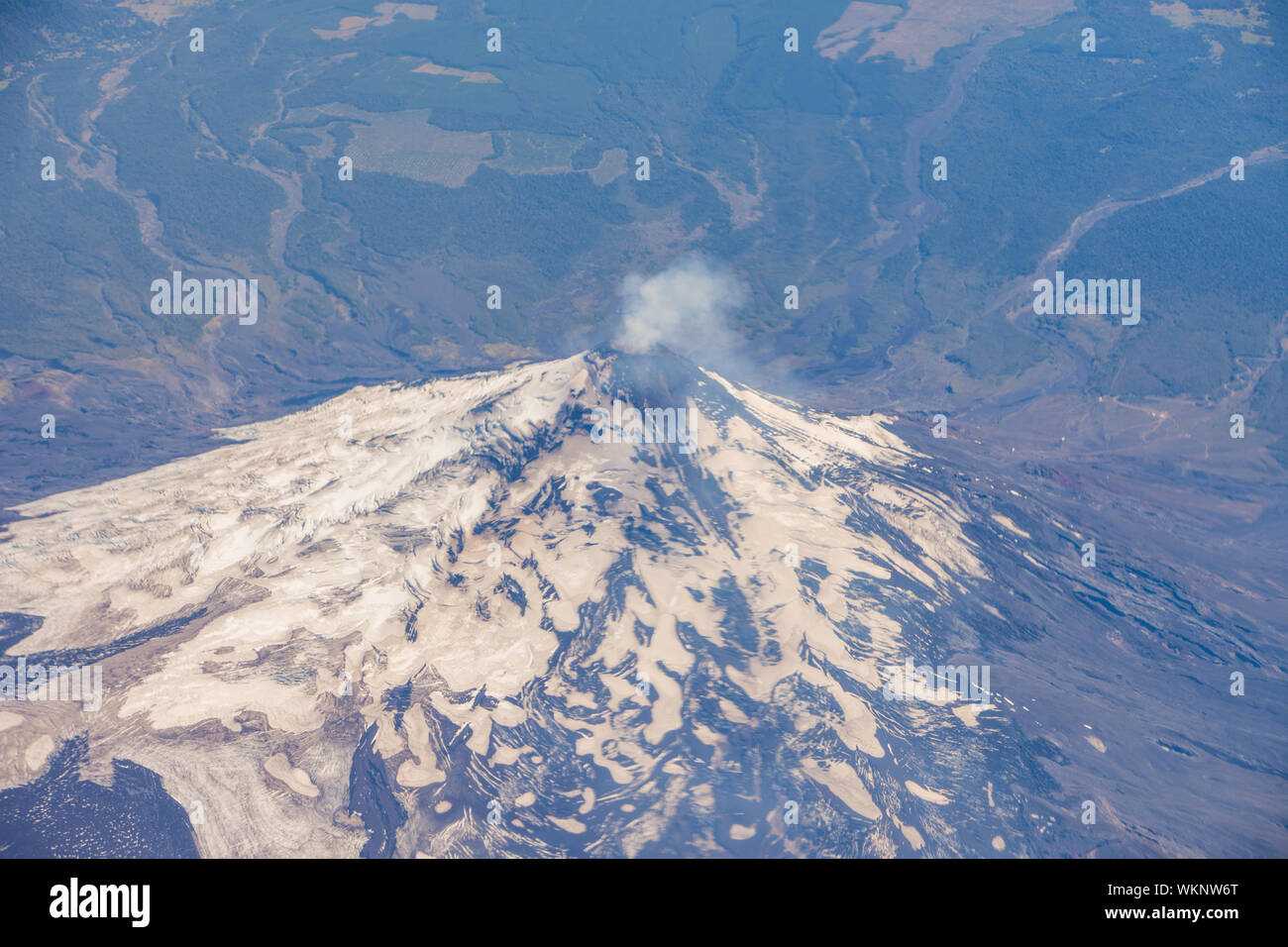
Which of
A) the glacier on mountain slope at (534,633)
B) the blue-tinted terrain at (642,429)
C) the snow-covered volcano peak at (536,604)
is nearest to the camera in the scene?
the glacier on mountain slope at (534,633)

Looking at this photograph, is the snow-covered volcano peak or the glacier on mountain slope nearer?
the glacier on mountain slope

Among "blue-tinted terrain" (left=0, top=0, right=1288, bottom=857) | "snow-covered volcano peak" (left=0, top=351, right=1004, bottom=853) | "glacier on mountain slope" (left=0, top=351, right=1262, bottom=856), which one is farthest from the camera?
"blue-tinted terrain" (left=0, top=0, right=1288, bottom=857)

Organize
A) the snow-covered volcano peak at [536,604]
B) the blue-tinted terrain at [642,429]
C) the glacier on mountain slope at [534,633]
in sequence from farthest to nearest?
1. the blue-tinted terrain at [642,429]
2. the snow-covered volcano peak at [536,604]
3. the glacier on mountain slope at [534,633]

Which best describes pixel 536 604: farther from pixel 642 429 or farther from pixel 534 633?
pixel 642 429

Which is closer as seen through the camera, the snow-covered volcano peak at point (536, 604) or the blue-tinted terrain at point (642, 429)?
the snow-covered volcano peak at point (536, 604)

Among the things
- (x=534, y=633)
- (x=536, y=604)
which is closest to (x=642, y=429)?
(x=536, y=604)

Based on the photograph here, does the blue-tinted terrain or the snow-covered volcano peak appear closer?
the snow-covered volcano peak

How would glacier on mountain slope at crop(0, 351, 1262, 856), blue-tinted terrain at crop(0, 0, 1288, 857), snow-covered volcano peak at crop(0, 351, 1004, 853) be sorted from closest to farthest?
glacier on mountain slope at crop(0, 351, 1262, 856) < snow-covered volcano peak at crop(0, 351, 1004, 853) < blue-tinted terrain at crop(0, 0, 1288, 857)
